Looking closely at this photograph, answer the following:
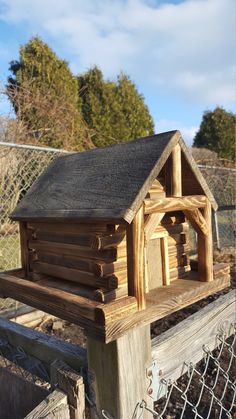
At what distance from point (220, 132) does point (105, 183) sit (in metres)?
13.6

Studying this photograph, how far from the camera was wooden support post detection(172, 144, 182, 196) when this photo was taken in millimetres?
1174

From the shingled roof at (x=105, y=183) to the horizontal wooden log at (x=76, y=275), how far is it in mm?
200

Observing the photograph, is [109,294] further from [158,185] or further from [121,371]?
[158,185]

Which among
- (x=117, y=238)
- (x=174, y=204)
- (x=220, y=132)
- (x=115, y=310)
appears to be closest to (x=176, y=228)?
(x=174, y=204)

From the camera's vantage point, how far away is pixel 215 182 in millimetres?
7031

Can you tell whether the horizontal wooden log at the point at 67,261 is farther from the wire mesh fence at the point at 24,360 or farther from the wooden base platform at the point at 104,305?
the wire mesh fence at the point at 24,360

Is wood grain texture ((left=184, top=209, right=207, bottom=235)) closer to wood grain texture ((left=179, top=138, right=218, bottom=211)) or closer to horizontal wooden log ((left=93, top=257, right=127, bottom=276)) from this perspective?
wood grain texture ((left=179, top=138, right=218, bottom=211))

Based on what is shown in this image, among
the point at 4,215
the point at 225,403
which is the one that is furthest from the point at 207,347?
the point at 4,215

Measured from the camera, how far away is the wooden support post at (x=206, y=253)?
1.27m

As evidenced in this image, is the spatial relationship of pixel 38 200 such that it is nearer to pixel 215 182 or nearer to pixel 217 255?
pixel 217 255

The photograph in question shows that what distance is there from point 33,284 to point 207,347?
0.71 m

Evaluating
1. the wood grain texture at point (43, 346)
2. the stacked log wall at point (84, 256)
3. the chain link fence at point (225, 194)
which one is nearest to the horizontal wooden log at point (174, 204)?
the stacked log wall at point (84, 256)

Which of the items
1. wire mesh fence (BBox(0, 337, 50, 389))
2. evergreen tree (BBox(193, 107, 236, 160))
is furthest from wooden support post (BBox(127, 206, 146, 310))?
evergreen tree (BBox(193, 107, 236, 160))

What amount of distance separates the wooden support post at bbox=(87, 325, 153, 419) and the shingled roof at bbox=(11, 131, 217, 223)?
34cm
